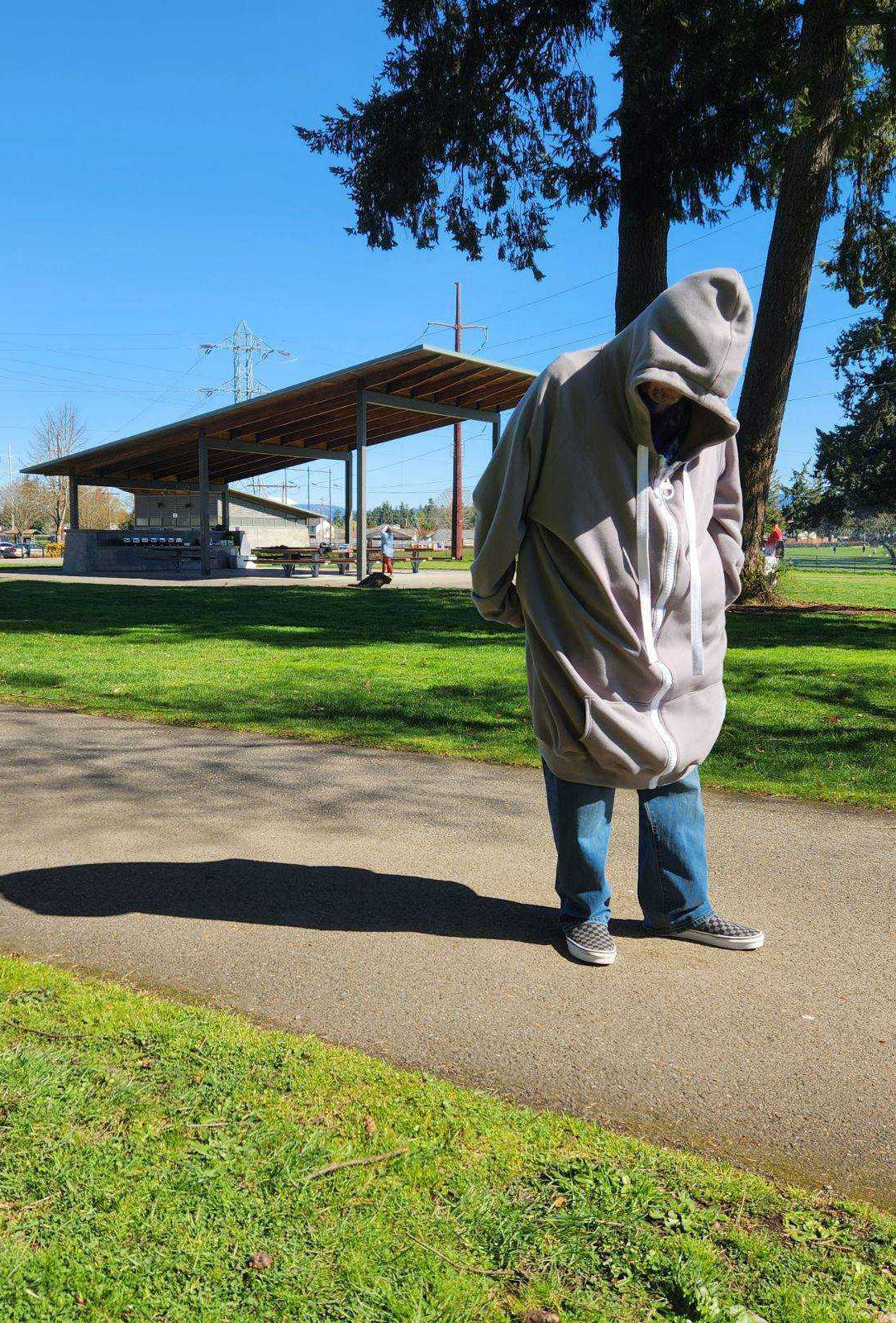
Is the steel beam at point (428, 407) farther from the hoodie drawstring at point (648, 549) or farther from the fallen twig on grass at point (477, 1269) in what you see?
the fallen twig on grass at point (477, 1269)

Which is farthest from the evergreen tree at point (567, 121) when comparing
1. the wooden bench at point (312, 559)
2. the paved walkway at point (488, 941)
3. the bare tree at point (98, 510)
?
the bare tree at point (98, 510)

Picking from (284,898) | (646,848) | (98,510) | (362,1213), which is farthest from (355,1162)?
(98,510)

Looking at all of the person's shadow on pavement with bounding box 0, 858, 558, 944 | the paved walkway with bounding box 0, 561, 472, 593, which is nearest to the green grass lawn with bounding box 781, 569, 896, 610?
the paved walkway with bounding box 0, 561, 472, 593

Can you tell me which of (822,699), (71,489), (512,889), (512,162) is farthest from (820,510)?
(512,889)

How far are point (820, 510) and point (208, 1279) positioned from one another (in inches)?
1945

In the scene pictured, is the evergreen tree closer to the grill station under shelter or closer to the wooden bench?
the grill station under shelter

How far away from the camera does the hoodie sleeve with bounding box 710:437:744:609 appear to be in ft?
10.4

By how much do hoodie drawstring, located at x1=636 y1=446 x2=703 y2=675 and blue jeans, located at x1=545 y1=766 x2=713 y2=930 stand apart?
52cm

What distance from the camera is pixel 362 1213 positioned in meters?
1.97

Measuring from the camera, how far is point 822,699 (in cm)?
763

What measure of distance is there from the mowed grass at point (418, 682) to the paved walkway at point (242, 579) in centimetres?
848

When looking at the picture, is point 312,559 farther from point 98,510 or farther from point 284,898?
point 98,510

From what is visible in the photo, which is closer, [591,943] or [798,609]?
[591,943]

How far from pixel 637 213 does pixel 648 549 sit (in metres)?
11.4
